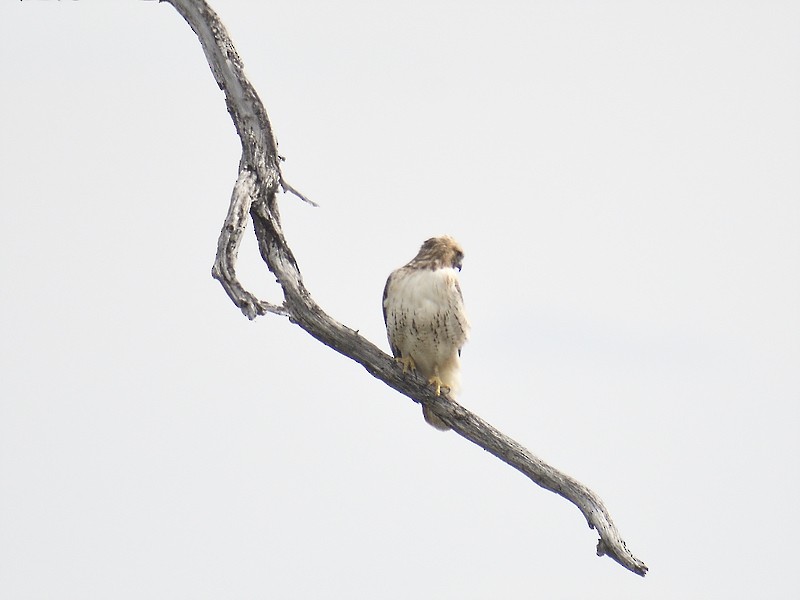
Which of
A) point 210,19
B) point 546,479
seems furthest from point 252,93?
point 546,479

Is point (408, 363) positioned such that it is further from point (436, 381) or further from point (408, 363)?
point (436, 381)

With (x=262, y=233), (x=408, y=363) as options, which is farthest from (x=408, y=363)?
(x=262, y=233)

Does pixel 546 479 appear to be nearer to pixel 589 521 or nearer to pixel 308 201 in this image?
pixel 589 521

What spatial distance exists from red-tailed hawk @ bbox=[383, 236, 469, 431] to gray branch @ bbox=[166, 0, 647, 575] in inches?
30.1

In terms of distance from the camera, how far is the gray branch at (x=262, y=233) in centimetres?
691

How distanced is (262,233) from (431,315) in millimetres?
1717

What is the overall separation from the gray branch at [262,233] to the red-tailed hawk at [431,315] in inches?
30.1

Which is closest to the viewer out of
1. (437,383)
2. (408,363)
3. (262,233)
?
(262,233)

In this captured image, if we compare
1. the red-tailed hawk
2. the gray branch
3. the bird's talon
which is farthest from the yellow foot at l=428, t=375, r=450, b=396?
the gray branch

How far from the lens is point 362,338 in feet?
25.6

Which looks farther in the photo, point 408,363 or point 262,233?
point 408,363

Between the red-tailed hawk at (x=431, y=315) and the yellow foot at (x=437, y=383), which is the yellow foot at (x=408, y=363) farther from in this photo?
the yellow foot at (x=437, y=383)

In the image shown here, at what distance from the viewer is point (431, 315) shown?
8.73 meters

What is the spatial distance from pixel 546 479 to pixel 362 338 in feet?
5.38
